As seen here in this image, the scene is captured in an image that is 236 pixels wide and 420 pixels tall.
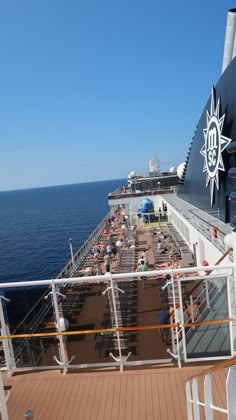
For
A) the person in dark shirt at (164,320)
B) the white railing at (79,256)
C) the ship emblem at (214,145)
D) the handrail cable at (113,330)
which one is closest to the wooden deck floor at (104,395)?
the person in dark shirt at (164,320)

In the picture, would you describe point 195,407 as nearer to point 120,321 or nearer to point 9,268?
point 120,321

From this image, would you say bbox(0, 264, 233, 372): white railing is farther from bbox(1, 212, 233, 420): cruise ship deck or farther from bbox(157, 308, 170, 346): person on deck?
bbox(157, 308, 170, 346): person on deck

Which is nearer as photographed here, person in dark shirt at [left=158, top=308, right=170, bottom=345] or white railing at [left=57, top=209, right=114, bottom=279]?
person in dark shirt at [left=158, top=308, right=170, bottom=345]

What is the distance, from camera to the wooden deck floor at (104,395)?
4281 mm

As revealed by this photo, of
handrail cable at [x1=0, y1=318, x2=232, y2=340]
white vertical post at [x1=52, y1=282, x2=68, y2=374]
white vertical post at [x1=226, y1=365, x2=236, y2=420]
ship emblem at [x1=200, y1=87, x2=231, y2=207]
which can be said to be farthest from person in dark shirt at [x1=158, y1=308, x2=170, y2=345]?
ship emblem at [x1=200, y1=87, x2=231, y2=207]

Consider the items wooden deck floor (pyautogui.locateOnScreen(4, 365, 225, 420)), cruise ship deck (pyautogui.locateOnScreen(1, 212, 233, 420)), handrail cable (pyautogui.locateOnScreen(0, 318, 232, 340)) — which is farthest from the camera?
handrail cable (pyautogui.locateOnScreen(0, 318, 232, 340))

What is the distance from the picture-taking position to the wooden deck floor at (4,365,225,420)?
4.28 meters

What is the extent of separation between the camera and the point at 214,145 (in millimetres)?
12508

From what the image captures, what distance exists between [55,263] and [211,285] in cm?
3302

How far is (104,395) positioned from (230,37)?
1577 cm

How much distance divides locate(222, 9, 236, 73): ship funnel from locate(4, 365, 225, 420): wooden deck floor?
1467cm

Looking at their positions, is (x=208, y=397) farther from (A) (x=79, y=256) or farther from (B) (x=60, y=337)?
(A) (x=79, y=256)

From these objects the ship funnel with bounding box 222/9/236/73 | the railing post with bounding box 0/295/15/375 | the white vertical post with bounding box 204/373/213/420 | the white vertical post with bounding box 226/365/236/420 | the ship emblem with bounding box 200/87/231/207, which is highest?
the ship funnel with bounding box 222/9/236/73

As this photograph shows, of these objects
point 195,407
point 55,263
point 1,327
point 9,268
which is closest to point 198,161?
point 1,327
